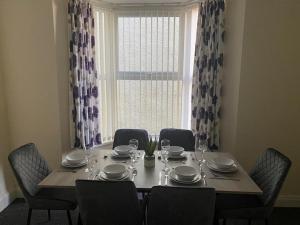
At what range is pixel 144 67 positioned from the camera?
3.54m

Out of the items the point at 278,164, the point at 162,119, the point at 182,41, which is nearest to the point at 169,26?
the point at 182,41

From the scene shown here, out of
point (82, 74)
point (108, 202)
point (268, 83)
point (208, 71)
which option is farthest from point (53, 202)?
point (268, 83)

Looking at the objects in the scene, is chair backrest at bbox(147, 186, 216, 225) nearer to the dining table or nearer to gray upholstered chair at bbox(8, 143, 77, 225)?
the dining table

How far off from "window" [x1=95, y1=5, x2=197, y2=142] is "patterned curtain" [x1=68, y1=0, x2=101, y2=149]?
0.73 feet

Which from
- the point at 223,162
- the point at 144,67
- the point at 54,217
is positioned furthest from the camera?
the point at 144,67

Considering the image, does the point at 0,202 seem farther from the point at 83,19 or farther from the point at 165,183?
the point at 83,19

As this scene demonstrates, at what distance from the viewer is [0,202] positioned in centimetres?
291

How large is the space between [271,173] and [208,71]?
1.43 m

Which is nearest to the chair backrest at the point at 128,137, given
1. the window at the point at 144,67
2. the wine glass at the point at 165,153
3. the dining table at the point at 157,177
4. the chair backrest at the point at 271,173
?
the dining table at the point at 157,177

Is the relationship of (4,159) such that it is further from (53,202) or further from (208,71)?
(208,71)

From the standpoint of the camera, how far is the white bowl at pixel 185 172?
1995 mm

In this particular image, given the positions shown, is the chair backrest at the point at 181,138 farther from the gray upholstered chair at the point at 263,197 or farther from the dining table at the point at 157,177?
the gray upholstered chair at the point at 263,197

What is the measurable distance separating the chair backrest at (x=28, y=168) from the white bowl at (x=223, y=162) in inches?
62.1

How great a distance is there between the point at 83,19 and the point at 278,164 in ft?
8.42
